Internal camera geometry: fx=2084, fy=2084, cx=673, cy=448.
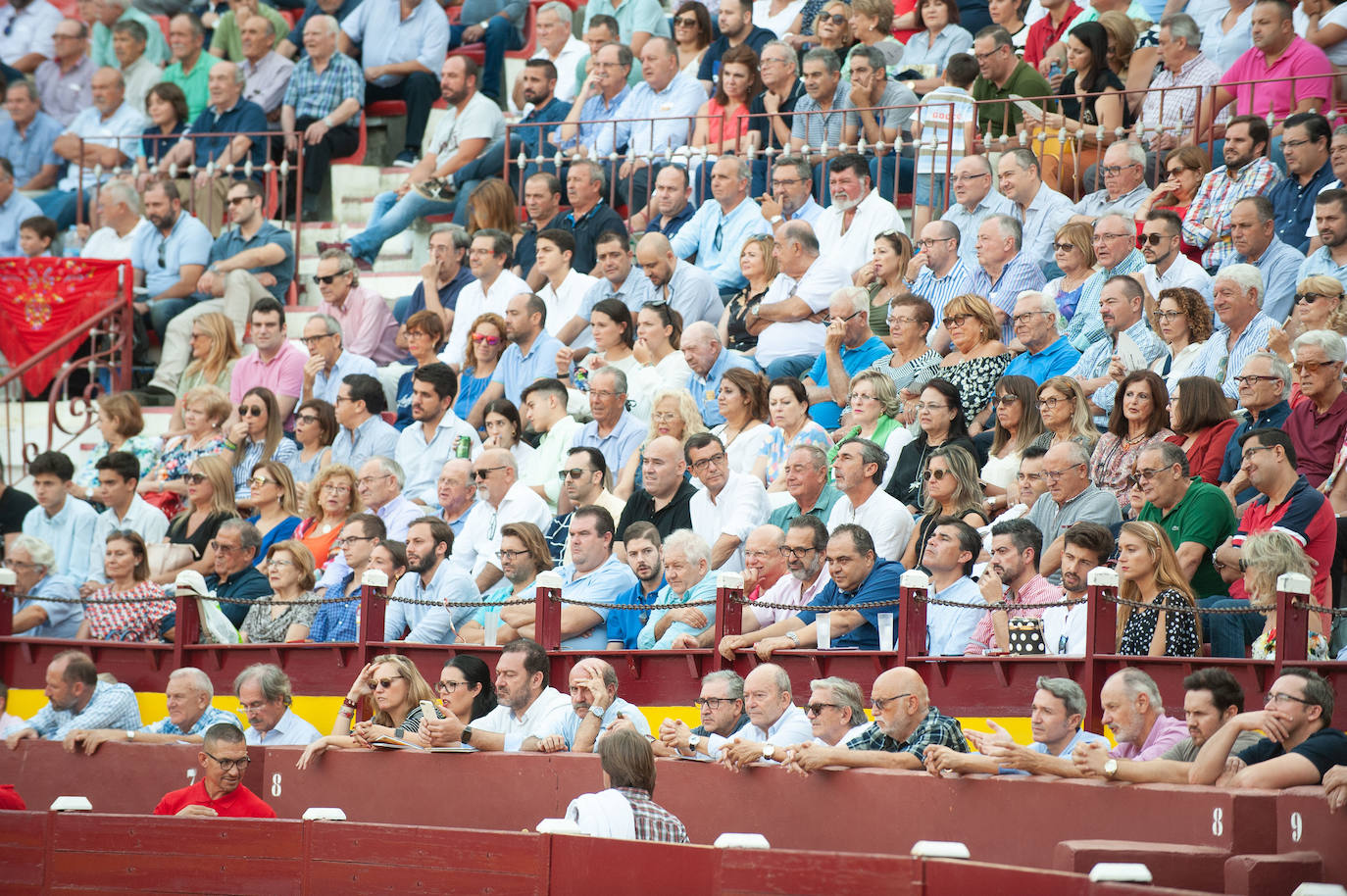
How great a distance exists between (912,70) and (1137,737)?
7.73 metres

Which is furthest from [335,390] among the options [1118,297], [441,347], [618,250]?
[1118,297]

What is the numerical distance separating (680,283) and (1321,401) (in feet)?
16.1

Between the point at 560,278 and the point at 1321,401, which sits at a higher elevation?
the point at 560,278

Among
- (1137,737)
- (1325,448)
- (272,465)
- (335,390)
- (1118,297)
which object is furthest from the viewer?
(335,390)

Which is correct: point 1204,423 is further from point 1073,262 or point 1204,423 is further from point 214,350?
point 214,350

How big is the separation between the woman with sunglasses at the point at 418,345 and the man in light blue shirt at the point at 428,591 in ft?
9.29

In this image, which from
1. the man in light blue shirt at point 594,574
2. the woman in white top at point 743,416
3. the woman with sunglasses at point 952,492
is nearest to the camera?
the woman with sunglasses at point 952,492

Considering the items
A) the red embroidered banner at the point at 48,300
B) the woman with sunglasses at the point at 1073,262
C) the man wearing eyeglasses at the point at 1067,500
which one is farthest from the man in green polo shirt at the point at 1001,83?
the red embroidered banner at the point at 48,300

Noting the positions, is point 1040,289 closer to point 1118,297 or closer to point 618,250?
point 1118,297

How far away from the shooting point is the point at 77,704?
39.7ft

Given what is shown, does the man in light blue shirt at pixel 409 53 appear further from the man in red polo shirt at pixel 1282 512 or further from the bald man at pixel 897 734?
the bald man at pixel 897 734

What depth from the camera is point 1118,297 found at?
38.8 ft

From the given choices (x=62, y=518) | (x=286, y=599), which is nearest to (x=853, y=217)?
(x=286, y=599)

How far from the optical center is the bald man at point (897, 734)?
897 cm
